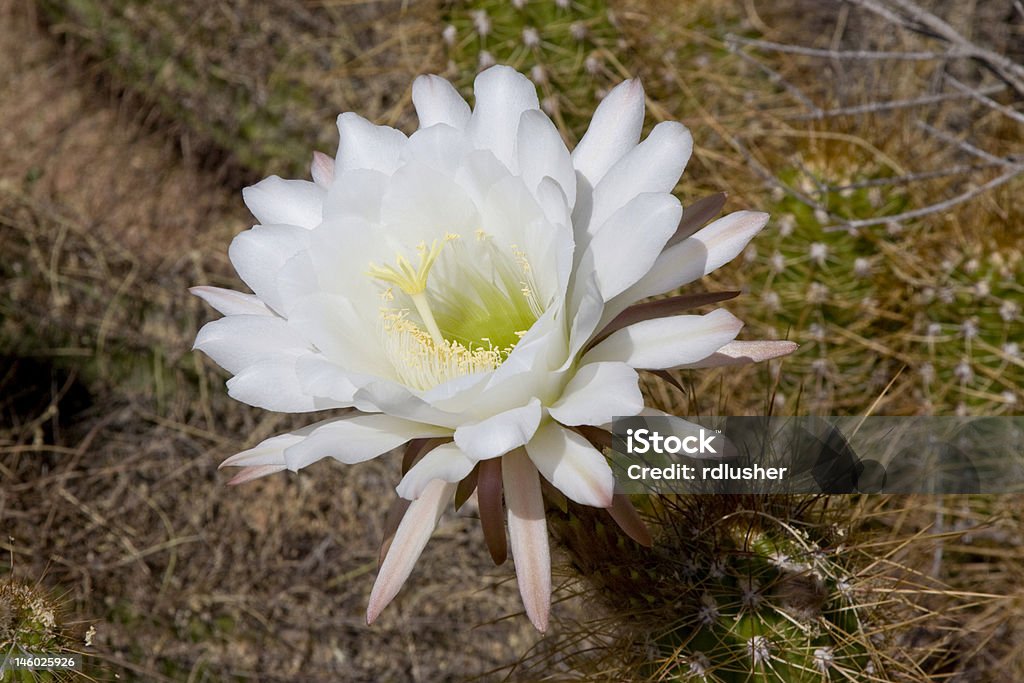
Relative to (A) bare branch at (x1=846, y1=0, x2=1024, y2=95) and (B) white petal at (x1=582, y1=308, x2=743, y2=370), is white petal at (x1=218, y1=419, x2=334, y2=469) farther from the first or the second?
(A) bare branch at (x1=846, y1=0, x2=1024, y2=95)

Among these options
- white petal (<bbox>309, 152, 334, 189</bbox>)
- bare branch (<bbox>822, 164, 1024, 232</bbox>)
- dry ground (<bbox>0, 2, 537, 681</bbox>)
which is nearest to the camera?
white petal (<bbox>309, 152, 334, 189</bbox>)

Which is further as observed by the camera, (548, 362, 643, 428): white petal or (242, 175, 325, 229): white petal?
(242, 175, 325, 229): white petal

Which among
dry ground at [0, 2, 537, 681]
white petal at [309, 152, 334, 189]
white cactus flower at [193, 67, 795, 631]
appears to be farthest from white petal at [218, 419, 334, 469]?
dry ground at [0, 2, 537, 681]

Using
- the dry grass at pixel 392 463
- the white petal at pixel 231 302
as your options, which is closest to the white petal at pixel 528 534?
the white petal at pixel 231 302

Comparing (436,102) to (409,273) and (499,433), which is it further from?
(499,433)

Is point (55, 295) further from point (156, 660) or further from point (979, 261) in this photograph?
point (979, 261)

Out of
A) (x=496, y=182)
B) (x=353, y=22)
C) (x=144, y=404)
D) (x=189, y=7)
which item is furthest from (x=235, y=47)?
(x=496, y=182)

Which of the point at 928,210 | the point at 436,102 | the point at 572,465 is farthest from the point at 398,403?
the point at 928,210
